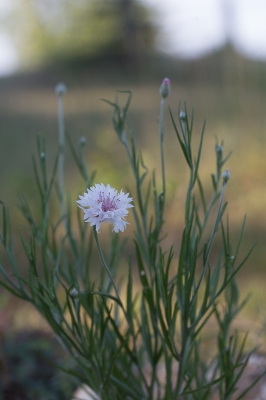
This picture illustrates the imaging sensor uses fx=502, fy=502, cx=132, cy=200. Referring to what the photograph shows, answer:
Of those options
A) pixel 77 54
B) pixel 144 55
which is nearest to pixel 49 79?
pixel 77 54

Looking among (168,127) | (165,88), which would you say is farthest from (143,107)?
(165,88)

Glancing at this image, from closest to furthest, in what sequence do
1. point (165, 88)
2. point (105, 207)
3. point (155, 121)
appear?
point (105, 207) < point (165, 88) < point (155, 121)

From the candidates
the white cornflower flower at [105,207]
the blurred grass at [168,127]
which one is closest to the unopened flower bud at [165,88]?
the white cornflower flower at [105,207]

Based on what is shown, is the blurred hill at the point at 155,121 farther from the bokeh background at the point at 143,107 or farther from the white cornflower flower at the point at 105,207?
the white cornflower flower at the point at 105,207

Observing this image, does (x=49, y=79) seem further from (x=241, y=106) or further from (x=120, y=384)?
(x=120, y=384)

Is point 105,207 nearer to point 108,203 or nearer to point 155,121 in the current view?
point 108,203

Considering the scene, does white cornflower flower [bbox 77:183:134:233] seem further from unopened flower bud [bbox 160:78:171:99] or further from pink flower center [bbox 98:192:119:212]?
unopened flower bud [bbox 160:78:171:99]
